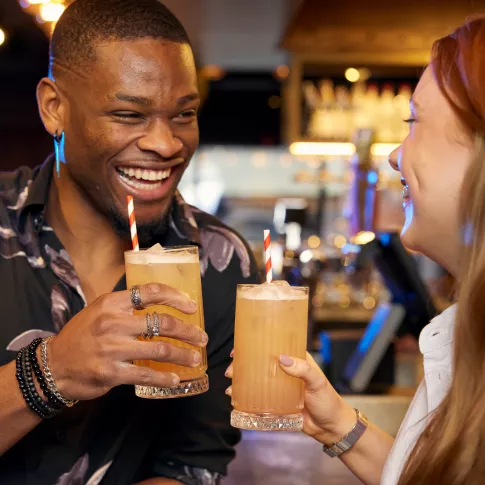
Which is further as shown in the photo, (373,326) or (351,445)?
(373,326)

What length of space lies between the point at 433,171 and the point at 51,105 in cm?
115

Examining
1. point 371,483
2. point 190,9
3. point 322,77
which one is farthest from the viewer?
point 322,77

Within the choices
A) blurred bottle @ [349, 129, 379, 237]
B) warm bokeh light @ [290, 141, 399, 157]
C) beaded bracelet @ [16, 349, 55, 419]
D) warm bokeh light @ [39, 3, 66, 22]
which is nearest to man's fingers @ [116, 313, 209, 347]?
beaded bracelet @ [16, 349, 55, 419]

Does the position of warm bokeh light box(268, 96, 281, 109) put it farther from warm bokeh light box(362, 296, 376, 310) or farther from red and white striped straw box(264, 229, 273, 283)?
red and white striped straw box(264, 229, 273, 283)

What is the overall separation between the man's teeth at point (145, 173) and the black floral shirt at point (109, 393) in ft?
0.91

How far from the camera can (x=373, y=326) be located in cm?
331

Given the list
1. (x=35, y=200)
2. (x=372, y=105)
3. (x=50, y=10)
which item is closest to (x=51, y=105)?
(x=35, y=200)

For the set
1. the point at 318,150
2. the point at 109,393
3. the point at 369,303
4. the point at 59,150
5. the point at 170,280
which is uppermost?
the point at 59,150

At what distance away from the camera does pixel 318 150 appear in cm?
744

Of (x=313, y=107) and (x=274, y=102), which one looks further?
(x=274, y=102)

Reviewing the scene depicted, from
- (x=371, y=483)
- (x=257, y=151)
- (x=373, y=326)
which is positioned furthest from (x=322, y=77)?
(x=371, y=483)

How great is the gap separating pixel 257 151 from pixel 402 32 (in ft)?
13.4

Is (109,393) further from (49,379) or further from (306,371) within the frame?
(306,371)

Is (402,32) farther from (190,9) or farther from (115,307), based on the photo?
(115,307)
